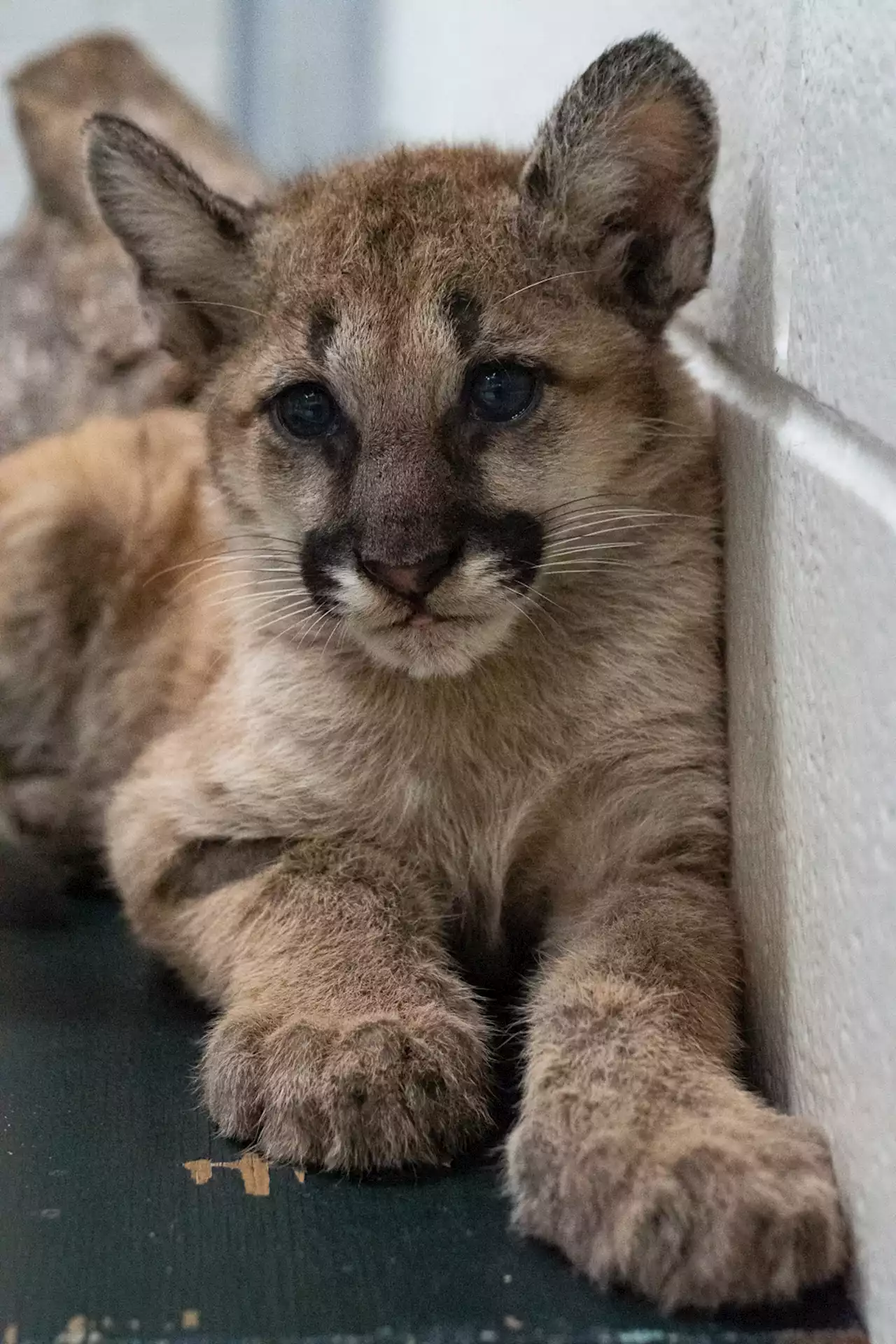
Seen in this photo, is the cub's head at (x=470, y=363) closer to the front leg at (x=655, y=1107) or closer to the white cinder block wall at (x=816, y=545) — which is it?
the white cinder block wall at (x=816, y=545)

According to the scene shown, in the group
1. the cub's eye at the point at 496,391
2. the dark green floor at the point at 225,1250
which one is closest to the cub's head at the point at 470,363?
the cub's eye at the point at 496,391

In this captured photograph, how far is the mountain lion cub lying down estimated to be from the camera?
130 centimetres

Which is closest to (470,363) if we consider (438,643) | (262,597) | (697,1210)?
(438,643)

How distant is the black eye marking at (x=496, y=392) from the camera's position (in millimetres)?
1455

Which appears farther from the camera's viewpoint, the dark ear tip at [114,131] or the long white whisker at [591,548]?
the dark ear tip at [114,131]

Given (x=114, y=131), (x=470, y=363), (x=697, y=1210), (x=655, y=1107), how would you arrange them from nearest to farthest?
(x=697, y=1210)
(x=655, y=1107)
(x=470, y=363)
(x=114, y=131)

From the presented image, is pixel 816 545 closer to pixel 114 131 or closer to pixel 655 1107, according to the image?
pixel 655 1107

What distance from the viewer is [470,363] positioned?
1442 mm

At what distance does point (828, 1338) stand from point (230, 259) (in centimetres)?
136

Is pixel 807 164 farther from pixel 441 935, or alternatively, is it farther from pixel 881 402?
pixel 441 935

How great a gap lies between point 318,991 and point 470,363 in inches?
27.0

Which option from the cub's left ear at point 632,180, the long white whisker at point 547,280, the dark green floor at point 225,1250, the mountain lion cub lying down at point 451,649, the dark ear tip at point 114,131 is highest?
the dark ear tip at point 114,131

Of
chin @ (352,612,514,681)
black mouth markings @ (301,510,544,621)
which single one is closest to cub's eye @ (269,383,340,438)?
black mouth markings @ (301,510,544,621)

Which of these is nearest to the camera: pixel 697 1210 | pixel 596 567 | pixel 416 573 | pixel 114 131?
pixel 697 1210
